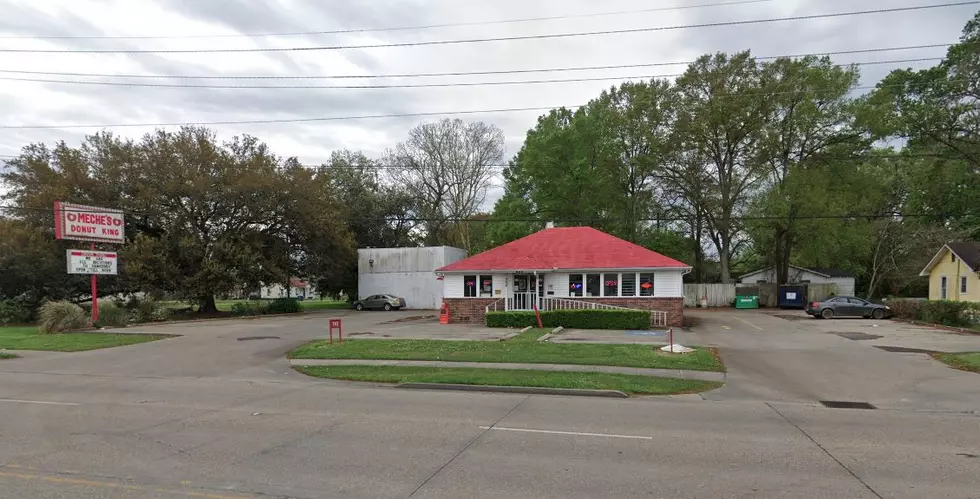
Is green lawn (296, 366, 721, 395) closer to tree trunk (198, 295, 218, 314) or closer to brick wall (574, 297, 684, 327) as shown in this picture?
brick wall (574, 297, 684, 327)

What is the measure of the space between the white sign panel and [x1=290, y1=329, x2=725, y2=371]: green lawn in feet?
54.9

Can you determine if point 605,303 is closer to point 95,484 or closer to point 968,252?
point 968,252

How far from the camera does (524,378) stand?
12406 mm

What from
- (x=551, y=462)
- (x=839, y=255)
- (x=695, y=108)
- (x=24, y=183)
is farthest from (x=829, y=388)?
(x=24, y=183)

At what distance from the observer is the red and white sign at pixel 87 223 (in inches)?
1109

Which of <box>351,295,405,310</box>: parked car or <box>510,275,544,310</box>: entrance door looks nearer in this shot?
<box>510,275,544,310</box>: entrance door

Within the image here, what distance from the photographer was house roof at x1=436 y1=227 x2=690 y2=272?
1145 inches

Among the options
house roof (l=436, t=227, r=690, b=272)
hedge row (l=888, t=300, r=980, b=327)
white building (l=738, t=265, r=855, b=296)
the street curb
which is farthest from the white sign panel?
white building (l=738, t=265, r=855, b=296)

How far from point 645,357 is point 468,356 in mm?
4780

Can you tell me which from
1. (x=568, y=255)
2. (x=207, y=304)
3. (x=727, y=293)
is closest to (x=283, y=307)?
(x=207, y=304)

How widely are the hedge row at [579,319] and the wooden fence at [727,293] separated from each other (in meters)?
23.4

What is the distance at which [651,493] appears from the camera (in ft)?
17.6

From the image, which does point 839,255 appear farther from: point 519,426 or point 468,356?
point 519,426

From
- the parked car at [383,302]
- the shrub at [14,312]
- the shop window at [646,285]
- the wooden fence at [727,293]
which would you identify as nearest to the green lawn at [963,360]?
the shop window at [646,285]
